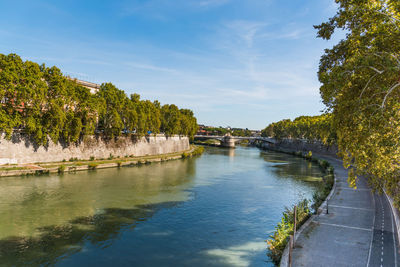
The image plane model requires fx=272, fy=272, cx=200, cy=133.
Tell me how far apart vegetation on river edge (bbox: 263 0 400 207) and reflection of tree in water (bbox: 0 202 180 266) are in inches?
549

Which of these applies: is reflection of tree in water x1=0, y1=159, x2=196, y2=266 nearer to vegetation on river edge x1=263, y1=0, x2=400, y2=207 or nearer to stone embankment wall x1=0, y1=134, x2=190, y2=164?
stone embankment wall x1=0, y1=134, x2=190, y2=164

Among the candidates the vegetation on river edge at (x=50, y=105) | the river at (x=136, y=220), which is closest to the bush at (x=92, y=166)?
the river at (x=136, y=220)

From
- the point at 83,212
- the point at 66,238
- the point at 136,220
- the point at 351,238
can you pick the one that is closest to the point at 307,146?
the point at 351,238

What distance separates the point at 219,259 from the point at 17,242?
1098 cm

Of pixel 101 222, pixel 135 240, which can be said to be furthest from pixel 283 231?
pixel 101 222

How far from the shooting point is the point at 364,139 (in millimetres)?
11664

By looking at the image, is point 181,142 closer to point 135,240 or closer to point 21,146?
point 21,146

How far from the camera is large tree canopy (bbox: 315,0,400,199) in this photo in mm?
10953

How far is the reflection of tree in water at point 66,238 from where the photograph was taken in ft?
43.5

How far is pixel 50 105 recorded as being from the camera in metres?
36.1

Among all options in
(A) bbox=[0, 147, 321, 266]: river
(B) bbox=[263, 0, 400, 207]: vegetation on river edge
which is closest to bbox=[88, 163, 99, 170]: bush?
(A) bbox=[0, 147, 321, 266]: river

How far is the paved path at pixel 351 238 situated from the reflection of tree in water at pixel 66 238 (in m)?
10.8

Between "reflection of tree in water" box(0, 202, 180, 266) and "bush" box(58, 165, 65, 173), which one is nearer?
"reflection of tree in water" box(0, 202, 180, 266)

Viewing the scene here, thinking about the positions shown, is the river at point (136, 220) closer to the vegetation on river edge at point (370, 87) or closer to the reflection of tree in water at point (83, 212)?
the reflection of tree in water at point (83, 212)
